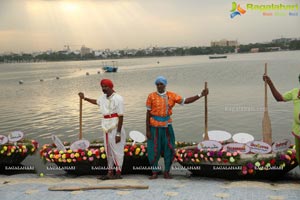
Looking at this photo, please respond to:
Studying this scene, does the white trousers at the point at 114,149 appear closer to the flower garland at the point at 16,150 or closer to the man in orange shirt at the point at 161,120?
the man in orange shirt at the point at 161,120

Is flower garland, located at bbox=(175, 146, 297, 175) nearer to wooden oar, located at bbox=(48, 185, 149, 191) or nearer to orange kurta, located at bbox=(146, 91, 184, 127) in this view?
orange kurta, located at bbox=(146, 91, 184, 127)

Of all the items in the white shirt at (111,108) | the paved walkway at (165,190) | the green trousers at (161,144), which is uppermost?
the white shirt at (111,108)

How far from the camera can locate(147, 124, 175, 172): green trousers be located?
5893 millimetres

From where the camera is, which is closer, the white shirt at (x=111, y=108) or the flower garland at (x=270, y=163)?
the flower garland at (x=270, y=163)

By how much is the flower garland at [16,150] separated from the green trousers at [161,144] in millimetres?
2990

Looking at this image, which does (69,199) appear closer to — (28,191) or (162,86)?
(28,191)

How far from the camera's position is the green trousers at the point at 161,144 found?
19.3 feet

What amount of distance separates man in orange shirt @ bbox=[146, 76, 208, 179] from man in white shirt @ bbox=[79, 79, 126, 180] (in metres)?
0.45

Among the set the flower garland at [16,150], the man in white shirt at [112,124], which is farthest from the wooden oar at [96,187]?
the flower garland at [16,150]

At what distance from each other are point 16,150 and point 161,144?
3.32m

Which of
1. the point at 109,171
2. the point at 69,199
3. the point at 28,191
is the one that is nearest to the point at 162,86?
the point at 109,171

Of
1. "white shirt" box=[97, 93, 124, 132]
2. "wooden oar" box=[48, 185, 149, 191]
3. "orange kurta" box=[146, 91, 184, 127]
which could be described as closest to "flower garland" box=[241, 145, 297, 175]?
"orange kurta" box=[146, 91, 184, 127]

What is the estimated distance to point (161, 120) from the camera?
584 centimetres

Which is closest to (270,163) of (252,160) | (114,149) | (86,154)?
(252,160)
